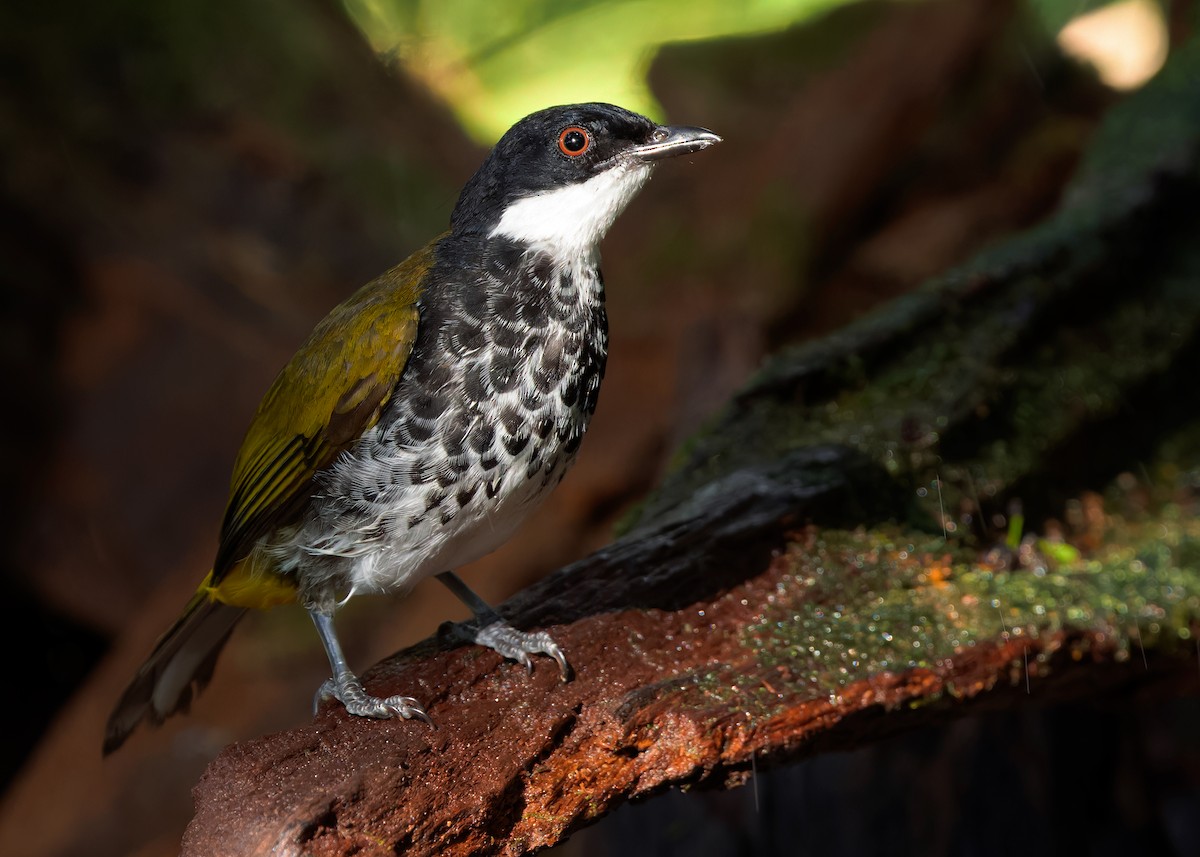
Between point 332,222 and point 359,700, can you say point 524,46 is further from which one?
point 359,700

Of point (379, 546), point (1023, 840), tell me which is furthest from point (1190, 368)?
point (379, 546)

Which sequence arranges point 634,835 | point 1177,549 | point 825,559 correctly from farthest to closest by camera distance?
1. point 634,835
2. point 1177,549
3. point 825,559

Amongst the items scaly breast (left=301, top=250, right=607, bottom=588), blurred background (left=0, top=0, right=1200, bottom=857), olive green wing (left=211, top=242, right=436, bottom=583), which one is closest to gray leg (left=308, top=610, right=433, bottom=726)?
scaly breast (left=301, top=250, right=607, bottom=588)

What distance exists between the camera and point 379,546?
310 cm

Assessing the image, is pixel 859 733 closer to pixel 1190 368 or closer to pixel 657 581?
pixel 657 581

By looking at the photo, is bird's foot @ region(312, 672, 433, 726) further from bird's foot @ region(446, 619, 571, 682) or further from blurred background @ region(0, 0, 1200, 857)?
blurred background @ region(0, 0, 1200, 857)

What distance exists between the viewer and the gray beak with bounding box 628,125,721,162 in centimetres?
320

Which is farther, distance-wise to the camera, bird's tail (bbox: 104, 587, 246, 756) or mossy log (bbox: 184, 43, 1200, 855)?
bird's tail (bbox: 104, 587, 246, 756)

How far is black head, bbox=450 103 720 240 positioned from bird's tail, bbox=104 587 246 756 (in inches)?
58.7

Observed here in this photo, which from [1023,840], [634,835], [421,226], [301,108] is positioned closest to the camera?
[1023,840]

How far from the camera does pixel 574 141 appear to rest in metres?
3.19

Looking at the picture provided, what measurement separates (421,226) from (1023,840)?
4824 millimetres

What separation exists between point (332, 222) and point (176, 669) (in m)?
3.87

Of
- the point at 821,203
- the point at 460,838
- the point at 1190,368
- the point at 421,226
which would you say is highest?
the point at 821,203
